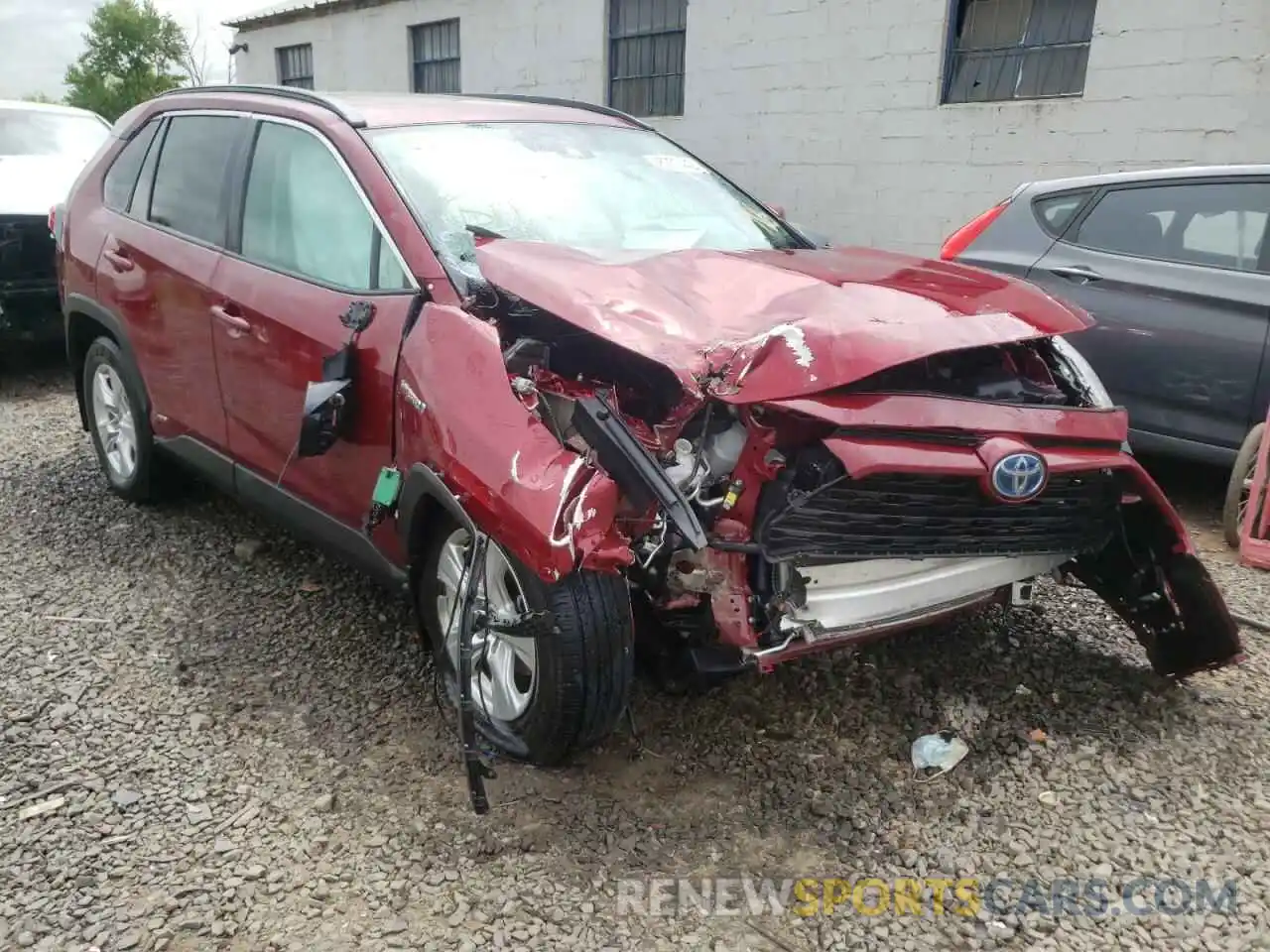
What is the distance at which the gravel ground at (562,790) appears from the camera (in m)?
2.28

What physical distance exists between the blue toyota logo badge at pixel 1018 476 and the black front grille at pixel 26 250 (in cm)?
648

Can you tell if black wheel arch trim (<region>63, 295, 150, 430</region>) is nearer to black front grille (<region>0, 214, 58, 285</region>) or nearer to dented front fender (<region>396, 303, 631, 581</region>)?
dented front fender (<region>396, 303, 631, 581</region>)

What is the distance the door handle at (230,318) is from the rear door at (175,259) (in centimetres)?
6

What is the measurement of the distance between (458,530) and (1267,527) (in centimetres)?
337

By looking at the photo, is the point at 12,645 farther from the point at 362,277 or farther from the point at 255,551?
the point at 362,277

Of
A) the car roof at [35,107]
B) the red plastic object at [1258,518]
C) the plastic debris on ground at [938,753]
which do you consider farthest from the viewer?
the car roof at [35,107]

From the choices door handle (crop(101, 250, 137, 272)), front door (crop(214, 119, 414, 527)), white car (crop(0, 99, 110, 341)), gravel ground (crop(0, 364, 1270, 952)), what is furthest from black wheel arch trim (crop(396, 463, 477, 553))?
white car (crop(0, 99, 110, 341))

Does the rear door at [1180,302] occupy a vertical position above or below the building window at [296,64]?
below

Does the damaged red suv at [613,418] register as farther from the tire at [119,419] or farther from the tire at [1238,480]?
the tire at [1238,480]

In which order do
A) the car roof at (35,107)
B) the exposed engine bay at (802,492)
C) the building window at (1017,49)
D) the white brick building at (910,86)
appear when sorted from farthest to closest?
1. the car roof at (35,107)
2. the building window at (1017,49)
3. the white brick building at (910,86)
4. the exposed engine bay at (802,492)

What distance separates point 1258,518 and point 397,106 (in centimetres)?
366

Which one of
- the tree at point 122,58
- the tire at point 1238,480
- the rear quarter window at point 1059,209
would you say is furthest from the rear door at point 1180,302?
the tree at point 122,58

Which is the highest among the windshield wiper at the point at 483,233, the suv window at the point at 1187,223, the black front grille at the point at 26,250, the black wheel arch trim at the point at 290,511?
the windshield wiper at the point at 483,233

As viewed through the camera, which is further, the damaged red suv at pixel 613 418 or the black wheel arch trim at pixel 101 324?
the black wheel arch trim at pixel 101 324
